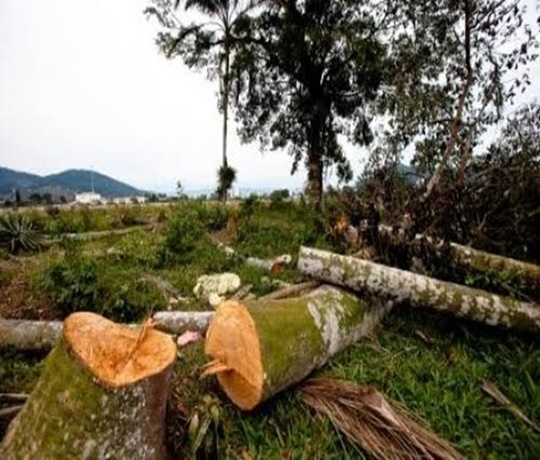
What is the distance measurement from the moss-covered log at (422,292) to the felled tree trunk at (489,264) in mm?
343

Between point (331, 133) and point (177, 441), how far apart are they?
1530 centimetres

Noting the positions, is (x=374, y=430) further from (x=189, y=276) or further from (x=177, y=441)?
(x=189, y=276)

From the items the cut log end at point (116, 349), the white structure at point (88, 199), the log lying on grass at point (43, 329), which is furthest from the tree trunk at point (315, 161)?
the cut log end at point (116, 349)

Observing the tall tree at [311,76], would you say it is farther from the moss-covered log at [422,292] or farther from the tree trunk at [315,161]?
the moss-covered log at [422,292]

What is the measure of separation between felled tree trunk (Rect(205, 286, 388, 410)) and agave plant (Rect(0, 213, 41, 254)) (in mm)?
7459

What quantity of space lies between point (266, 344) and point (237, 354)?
220 millimetres

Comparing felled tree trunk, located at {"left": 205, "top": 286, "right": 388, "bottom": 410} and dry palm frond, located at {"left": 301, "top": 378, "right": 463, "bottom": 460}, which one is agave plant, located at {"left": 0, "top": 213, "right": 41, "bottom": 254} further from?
dry palm frond, located at {"left": 301, "top": 378, "right": 463, "bottom": 460}

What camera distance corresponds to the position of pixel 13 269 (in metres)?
7.05

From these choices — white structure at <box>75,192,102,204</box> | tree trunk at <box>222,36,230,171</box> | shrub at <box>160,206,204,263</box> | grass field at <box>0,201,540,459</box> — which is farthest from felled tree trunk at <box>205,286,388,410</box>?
white structure at <box>75,192,102,204</box>

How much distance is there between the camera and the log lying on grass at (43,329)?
471cm

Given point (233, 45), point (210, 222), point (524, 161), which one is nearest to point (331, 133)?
point (233, 45)

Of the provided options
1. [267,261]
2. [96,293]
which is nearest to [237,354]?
[96,293]

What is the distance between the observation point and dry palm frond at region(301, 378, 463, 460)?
2.70m

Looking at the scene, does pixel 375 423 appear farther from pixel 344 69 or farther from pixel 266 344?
pixel 344 69
